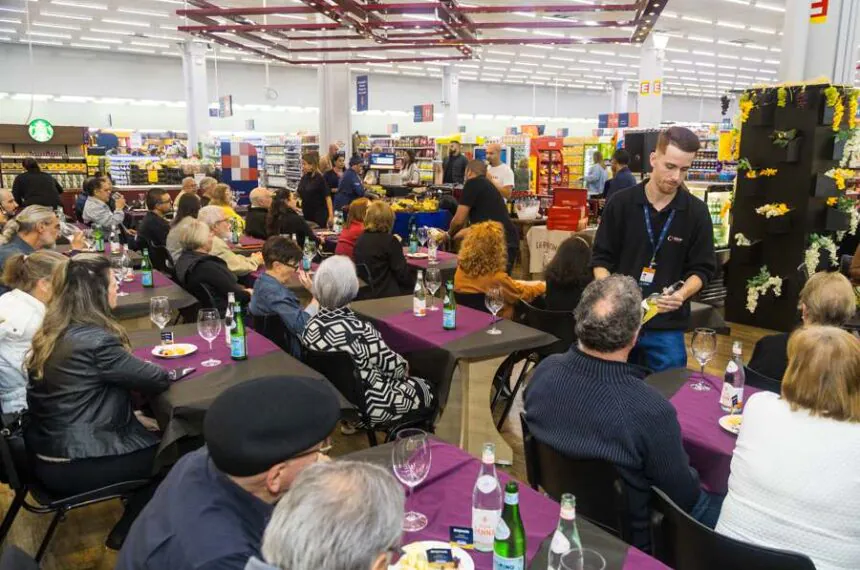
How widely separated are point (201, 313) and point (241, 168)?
10.2m

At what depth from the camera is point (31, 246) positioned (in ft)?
16.4

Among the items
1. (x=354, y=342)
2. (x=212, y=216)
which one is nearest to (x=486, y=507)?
Answer: (x=354, y=342)

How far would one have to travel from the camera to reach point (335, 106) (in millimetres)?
13547

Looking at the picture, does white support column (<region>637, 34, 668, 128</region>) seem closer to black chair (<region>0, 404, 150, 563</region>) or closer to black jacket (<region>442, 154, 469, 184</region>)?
black jacket (<region>442, 154, 469, 184</region>)

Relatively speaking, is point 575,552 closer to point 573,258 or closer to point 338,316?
point 338,316

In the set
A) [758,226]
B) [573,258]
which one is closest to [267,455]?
[573,258]

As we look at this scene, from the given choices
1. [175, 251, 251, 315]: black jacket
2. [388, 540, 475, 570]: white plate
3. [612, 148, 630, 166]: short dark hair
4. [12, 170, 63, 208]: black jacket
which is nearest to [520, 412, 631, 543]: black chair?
[388, 540, 475, 570]: white plate

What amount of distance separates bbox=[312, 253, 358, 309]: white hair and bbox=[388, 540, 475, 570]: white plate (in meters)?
1.77

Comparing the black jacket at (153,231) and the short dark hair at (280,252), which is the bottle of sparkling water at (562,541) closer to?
the short dark hair at (280,252)

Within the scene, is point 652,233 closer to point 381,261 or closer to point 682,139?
point 682,139

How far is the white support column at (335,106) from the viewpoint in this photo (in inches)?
530

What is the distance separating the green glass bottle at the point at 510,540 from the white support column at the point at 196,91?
18991 mm

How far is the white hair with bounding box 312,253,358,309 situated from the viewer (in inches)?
127

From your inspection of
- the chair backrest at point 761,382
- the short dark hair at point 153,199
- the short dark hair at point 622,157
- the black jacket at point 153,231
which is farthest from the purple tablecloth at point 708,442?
the short dark hair at point 622,157
